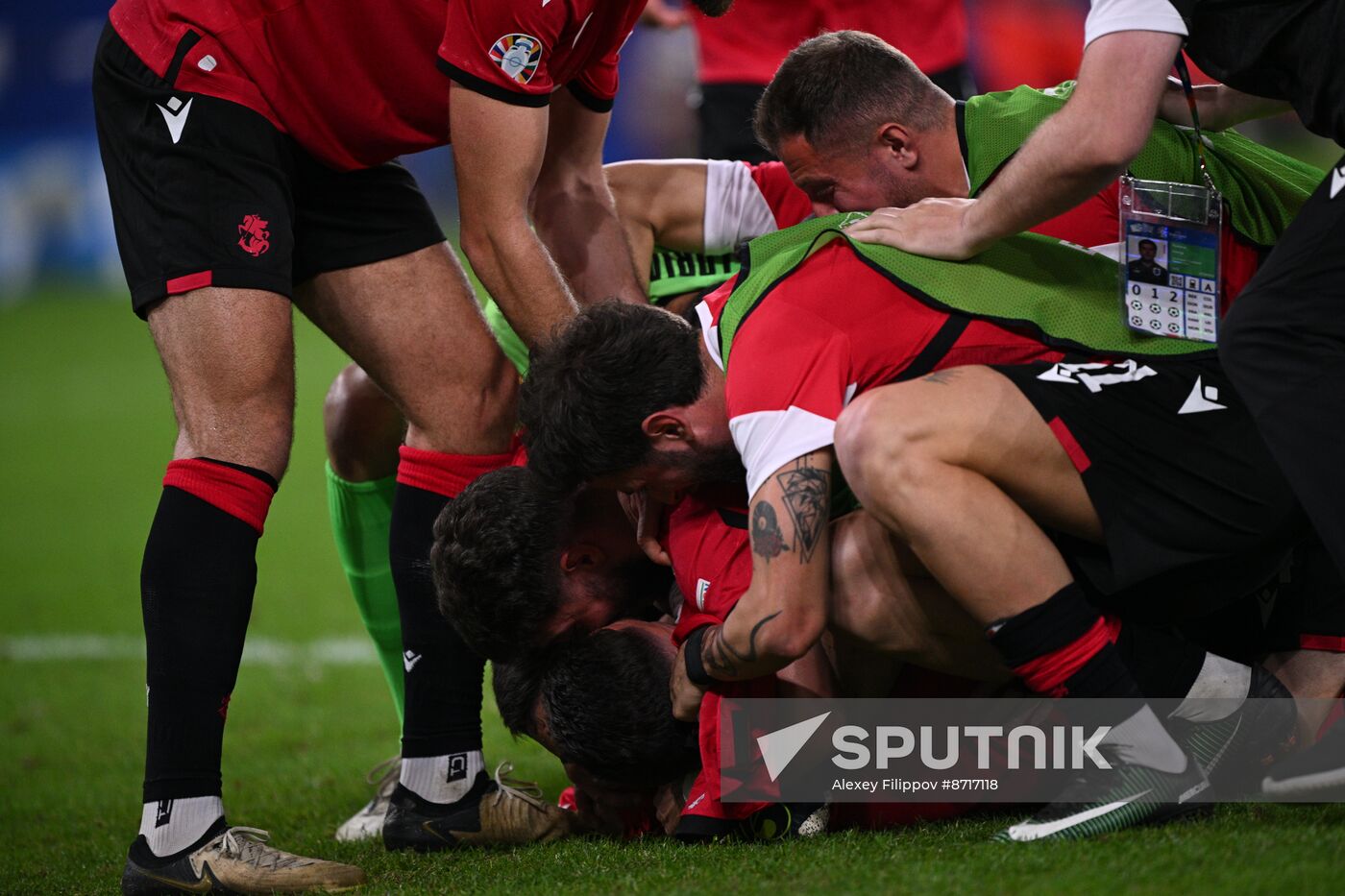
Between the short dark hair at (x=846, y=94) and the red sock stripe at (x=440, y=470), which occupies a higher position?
the short dark hair at (x=846, y=94)

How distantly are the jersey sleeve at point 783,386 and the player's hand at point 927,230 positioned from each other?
0.24 m

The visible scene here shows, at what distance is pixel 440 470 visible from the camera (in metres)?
3.24

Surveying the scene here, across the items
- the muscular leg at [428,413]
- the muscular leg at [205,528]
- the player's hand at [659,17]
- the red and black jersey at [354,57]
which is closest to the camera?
the muscular leg at [205,528]

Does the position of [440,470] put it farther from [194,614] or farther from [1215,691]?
[1215,691]

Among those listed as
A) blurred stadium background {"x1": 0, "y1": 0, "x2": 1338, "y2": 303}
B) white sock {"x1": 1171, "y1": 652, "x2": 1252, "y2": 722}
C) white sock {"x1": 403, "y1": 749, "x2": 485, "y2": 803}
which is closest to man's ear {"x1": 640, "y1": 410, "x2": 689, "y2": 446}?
white sock {"x1": 403, "y1": 749, "x2": 485, "y2": 803}

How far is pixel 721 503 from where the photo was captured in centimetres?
298

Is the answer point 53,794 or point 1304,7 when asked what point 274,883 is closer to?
point 53,794

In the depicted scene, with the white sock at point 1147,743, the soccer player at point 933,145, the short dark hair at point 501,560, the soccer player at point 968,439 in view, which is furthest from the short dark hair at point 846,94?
the white sock at point 1147,743

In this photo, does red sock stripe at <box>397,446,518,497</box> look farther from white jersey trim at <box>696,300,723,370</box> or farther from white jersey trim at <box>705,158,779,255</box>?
white jersey trim at <box>705,158,779,255</box>

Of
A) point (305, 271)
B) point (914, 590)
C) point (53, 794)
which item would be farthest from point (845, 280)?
point (53, 794)

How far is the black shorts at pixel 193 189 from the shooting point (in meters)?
2.90

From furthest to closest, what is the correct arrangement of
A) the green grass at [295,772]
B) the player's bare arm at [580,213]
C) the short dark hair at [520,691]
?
the player's bare arm at [580,213]
the short dark hair at [520,691]
the green grass at [295,772]

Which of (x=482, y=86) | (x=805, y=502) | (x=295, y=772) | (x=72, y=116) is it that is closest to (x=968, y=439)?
(x=805, y=502)

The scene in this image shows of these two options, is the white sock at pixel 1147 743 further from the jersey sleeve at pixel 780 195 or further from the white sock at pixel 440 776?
the jersey sleeve at pixel 780 195
